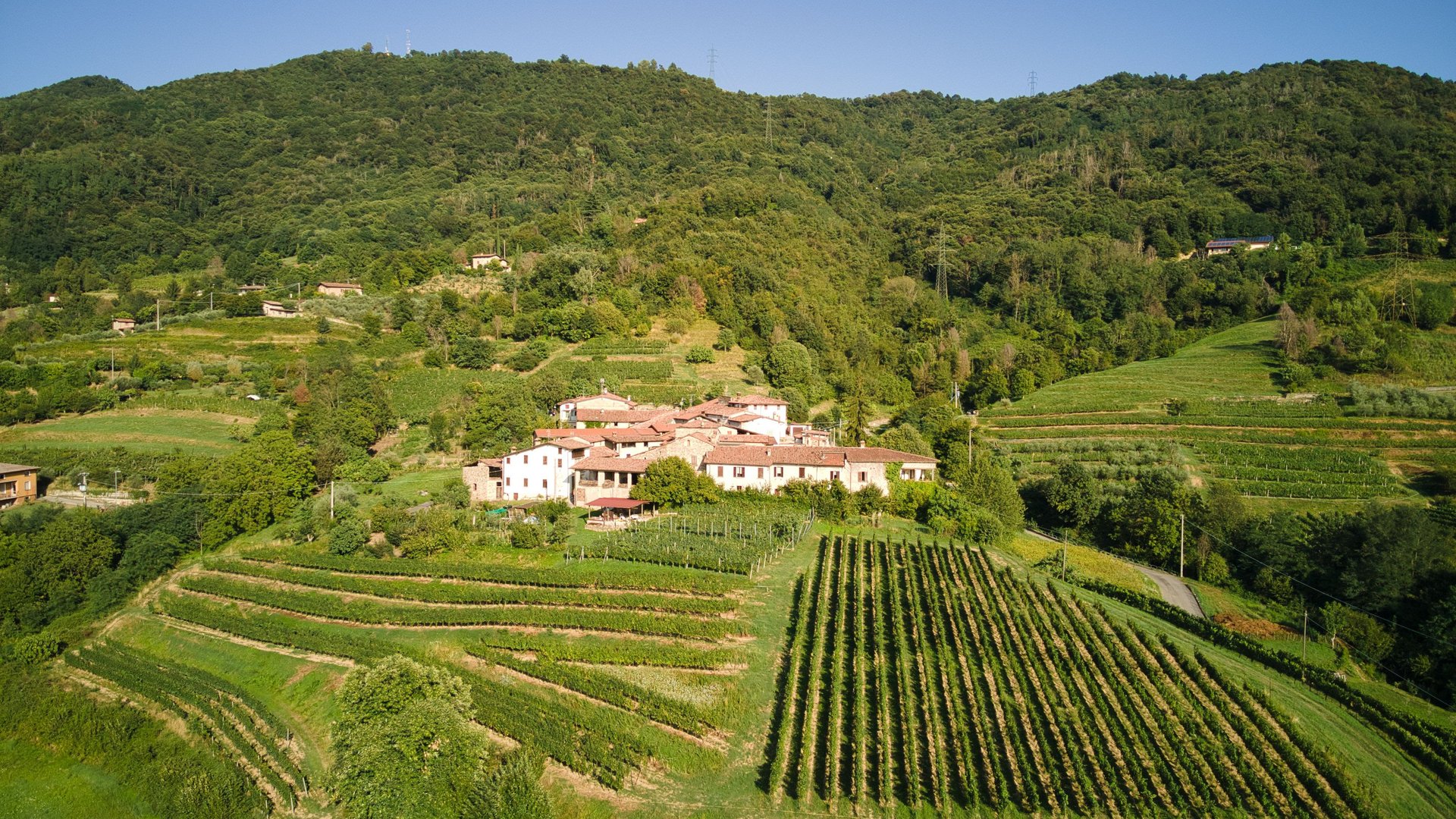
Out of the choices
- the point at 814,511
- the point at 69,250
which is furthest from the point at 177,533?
the point at 69,250

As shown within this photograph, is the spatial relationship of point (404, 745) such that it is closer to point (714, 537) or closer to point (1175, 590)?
point (714, 537)

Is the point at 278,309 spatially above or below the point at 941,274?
below

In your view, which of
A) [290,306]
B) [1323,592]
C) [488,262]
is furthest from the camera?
[488,262]

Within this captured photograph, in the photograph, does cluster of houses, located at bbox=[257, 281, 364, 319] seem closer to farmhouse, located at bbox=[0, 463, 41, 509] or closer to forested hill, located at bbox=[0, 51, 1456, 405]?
forested hill, located at bbox=[0, 51, 1456, 405]

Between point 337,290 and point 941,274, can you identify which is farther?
point 941,274

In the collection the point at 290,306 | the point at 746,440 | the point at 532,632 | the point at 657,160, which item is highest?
the point at 657,160

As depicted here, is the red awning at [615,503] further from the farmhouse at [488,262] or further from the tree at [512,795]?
the farmhouse at [488,262]

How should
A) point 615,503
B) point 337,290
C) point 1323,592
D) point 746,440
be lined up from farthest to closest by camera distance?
point 337,290, point 746,440, point 615,503, point 1323,592

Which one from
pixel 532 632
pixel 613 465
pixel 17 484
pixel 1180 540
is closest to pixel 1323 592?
pixel 1180 540

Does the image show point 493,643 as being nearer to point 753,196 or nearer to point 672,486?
point 672,486
